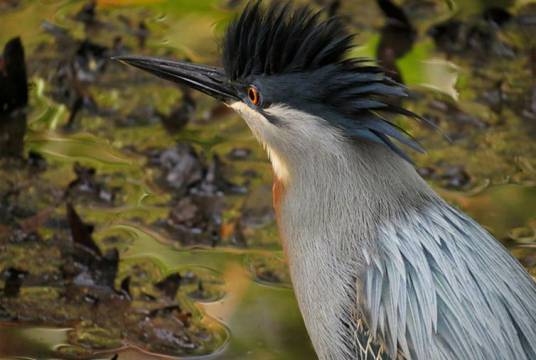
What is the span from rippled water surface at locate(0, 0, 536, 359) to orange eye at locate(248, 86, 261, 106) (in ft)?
3.60

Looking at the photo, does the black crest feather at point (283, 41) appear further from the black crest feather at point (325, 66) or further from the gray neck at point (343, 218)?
the gray neck at point (343, 218)

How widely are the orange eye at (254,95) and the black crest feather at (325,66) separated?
2.8 inches

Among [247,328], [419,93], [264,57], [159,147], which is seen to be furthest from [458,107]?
[264,57]

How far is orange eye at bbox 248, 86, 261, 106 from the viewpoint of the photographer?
17.2 feet

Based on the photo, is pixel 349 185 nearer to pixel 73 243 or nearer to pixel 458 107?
pixel 73 243

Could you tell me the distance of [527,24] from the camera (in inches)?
359

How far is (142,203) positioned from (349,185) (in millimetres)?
2553

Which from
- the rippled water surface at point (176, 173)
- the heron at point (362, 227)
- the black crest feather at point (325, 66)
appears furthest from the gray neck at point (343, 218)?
the rippled water surface at point (176, 173)

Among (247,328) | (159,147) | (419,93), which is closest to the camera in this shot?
(247,328)

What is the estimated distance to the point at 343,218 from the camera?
5035 mm

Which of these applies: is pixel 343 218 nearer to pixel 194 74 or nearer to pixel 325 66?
pixel 325 66

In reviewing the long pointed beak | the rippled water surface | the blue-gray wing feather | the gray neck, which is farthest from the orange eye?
the rippled water surface

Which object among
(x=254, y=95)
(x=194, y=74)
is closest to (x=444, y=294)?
(x=254, y=95)

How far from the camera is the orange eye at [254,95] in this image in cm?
525
